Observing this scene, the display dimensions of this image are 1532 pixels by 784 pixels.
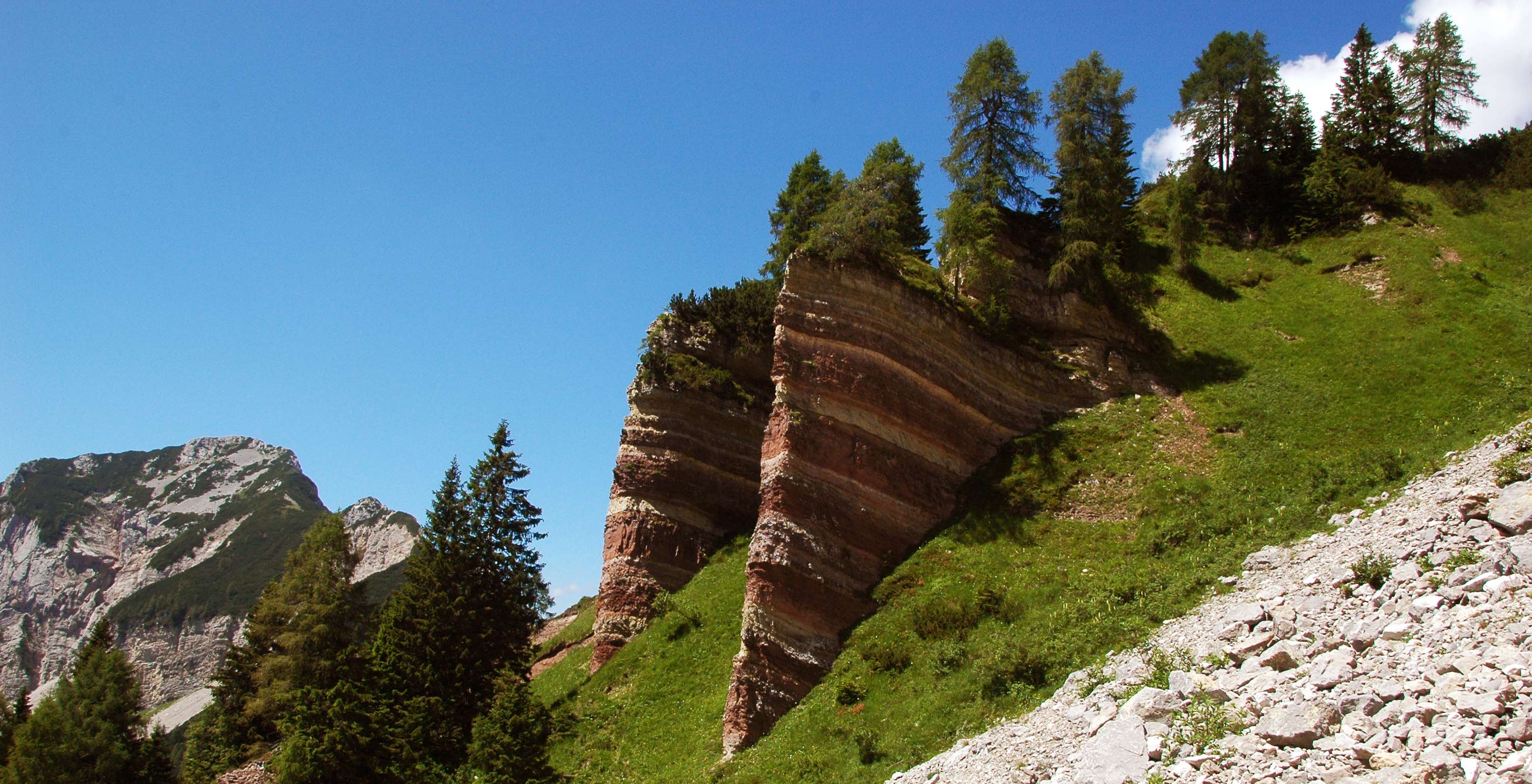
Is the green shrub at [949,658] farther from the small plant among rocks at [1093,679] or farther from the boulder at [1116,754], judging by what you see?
the boulder at [1116,754]

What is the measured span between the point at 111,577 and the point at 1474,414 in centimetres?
15370

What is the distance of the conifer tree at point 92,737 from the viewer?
39.4m

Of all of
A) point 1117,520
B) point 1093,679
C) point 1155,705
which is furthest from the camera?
point 1117,520

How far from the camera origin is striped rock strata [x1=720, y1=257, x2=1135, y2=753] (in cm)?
2662

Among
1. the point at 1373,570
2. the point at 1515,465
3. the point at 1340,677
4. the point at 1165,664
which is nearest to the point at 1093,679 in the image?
the point at 1165,664

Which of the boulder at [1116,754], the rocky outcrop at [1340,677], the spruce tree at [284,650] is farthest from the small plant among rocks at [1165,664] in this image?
the spruce tree at [284,650]

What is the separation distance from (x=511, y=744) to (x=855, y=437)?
14.3 metres

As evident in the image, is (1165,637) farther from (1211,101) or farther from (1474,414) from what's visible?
(1211,101)

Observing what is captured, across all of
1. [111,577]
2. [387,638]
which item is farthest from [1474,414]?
[111,577]

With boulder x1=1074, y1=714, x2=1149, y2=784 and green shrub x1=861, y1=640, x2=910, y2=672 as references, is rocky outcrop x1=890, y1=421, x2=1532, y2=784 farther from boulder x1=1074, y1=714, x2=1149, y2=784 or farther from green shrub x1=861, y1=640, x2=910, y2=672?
green shrub x1=861, y1=640, x2=910, y2=672

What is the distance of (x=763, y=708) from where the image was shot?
25469 mm

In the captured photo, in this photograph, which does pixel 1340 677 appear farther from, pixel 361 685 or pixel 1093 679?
pixel 361 685

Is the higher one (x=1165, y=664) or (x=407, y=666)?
(x=407, y=666)

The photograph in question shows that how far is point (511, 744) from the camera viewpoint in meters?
25.3
